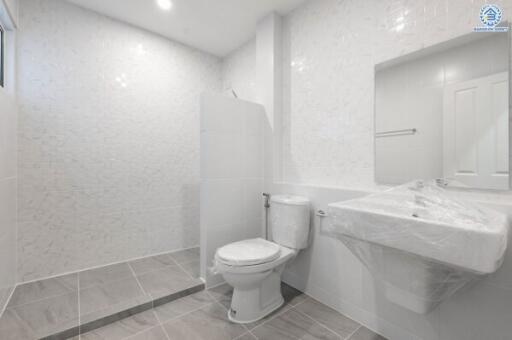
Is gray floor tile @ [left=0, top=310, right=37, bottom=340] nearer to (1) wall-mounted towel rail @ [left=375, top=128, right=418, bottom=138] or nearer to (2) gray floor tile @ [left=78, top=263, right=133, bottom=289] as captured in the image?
(2) gray floor tile @ [left=78, top=263, right=133, bottom=289]

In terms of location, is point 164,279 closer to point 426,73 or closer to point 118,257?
point 118,257

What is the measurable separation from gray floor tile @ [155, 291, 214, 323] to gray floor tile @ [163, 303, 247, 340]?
55 millimetres

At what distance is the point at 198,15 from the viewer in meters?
2.15

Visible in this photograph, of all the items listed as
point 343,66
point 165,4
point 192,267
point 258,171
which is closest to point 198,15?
point 165,4

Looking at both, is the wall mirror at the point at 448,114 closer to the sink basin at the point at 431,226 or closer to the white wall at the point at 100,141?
the sink basin at the point at 431,226

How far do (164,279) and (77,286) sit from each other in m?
0.65

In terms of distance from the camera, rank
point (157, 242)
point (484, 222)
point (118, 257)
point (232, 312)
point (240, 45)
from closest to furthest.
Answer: point (484, 222)
point (232, 312)
point (118, 257)
point (157, 242)
point (240, 45)

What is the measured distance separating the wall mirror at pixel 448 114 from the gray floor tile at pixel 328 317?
96cm

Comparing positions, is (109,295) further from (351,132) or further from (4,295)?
(351,132)

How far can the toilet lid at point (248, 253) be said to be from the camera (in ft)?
4.76

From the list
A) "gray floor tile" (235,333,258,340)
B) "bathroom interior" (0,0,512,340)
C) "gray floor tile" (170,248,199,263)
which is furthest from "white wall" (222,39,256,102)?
"gray floor tile" (235,333,258,340)

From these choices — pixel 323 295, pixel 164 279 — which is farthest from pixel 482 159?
pixel 164 279

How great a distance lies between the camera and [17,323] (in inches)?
54.8

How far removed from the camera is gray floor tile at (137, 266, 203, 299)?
1770 mm
